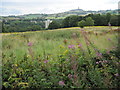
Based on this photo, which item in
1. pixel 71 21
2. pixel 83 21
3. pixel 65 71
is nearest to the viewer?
pixel 65 71

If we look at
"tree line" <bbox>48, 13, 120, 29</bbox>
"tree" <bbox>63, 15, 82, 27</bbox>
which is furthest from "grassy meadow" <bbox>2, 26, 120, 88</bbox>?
"tree" <bbox>63, 15, 82, 27</bbox>

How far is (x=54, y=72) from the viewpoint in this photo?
2.49 meters

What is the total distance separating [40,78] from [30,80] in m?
0.16

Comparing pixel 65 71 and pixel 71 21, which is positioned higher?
pixel 71 21

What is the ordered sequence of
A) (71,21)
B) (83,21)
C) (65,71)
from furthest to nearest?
(71,21), (83,21), (65,71)

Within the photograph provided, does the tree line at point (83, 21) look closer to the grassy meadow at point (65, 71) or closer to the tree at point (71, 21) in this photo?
the tree at point (71, 21)

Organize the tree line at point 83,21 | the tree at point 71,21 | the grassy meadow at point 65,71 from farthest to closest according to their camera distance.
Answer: the tree at point 71,21
the tree line at point 83,21
the grassy meadow at point 65,71

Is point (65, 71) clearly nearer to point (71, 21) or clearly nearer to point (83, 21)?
point (83, 21)

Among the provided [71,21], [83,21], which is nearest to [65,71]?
[83,21]

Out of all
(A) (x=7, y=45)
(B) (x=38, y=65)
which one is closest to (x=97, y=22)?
(A) (x=7, y=45)

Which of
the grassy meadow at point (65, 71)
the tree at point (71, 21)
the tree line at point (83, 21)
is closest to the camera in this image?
the grassy meadow at point (65, 71)

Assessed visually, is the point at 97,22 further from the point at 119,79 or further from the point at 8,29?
the point at 119,79

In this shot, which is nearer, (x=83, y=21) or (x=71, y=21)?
(x=83, y=21)

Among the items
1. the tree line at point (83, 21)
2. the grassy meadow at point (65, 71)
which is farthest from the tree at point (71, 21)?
the grassy meadow at point (65, 71)
